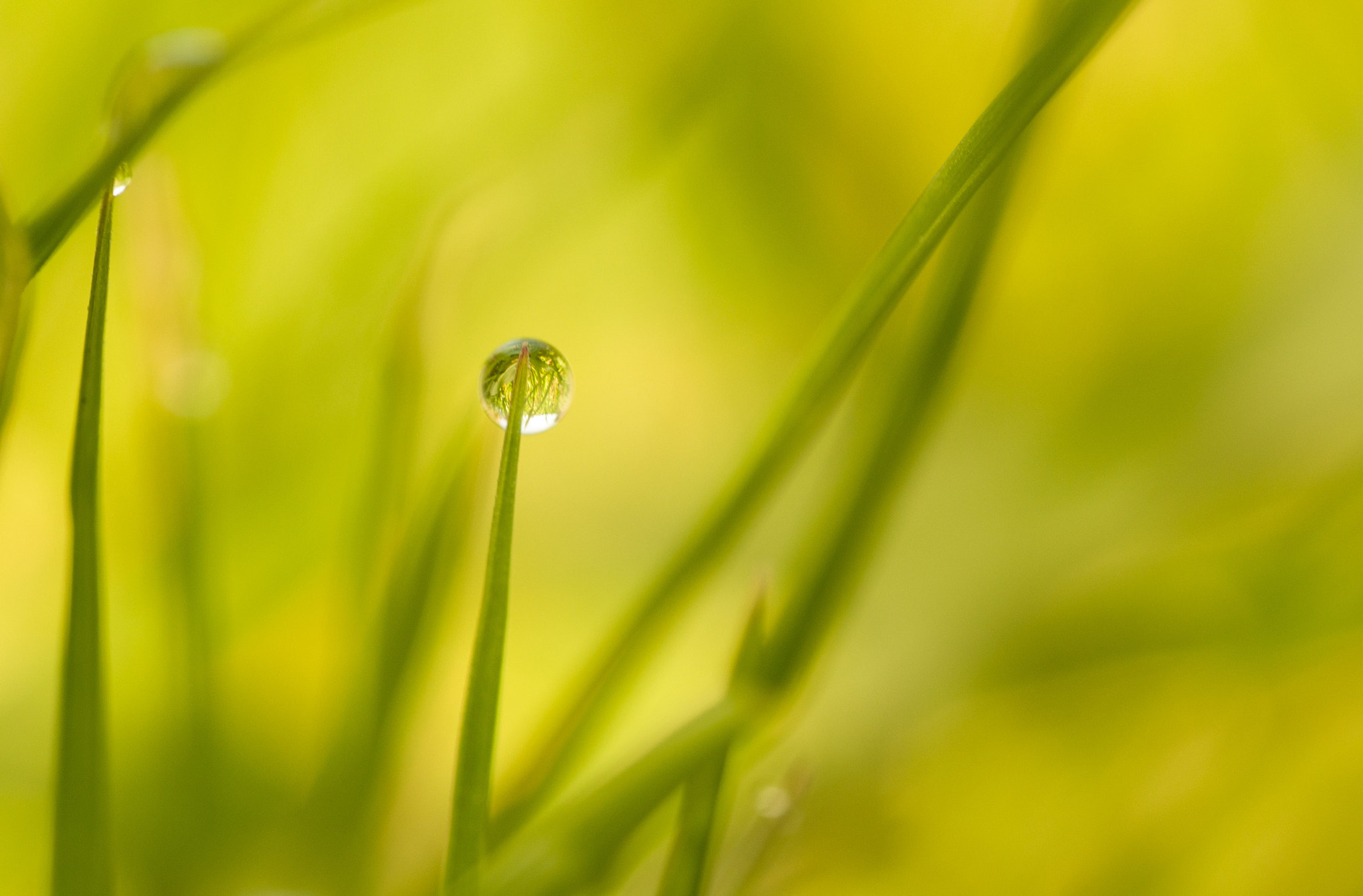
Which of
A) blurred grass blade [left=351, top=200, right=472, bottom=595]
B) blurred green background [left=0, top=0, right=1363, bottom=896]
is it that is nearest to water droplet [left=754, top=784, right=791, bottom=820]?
blurred green background [left=0, top=0, right=1363, bottom=896]

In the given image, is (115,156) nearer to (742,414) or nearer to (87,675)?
(87,675)

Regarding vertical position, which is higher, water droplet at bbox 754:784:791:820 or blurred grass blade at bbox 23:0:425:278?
blurred grass blade at bbox 23:0:425:278

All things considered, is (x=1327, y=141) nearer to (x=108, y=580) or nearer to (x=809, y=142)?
(x=809, y=142)

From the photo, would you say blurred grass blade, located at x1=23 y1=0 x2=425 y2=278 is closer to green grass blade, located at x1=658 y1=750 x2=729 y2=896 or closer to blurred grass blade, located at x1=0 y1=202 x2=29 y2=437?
blurred grass blade, located at x1=0 y1=202 x2=29 y2=437

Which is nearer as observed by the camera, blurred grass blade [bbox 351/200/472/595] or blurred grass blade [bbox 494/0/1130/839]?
blurred grass blade [bbox 494/0/1130/839]

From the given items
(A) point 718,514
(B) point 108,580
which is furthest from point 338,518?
(A) point 718,514
